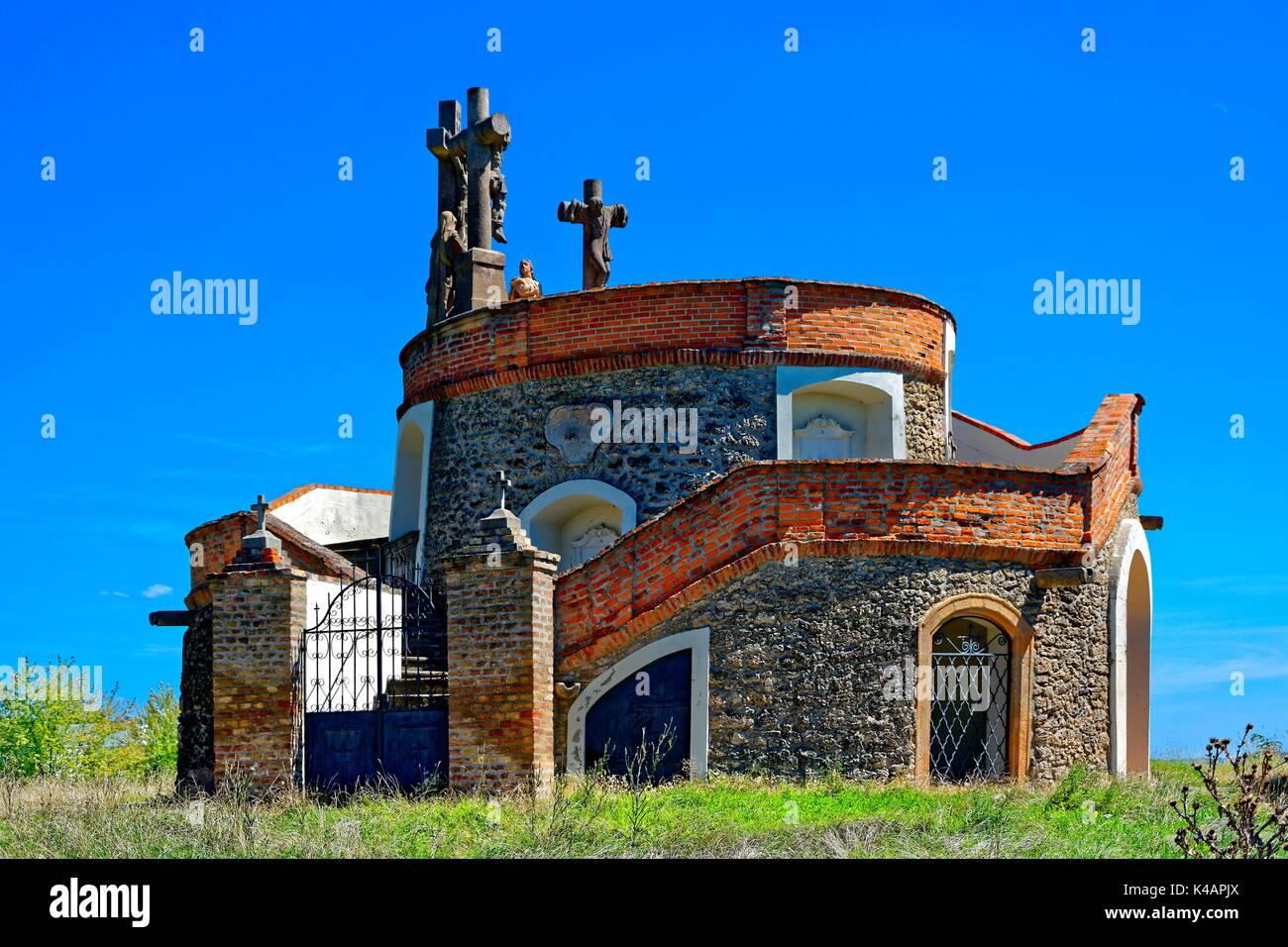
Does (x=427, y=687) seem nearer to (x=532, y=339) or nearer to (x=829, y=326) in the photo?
(x=532, y=339)

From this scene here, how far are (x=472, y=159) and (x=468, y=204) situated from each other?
0.71 m

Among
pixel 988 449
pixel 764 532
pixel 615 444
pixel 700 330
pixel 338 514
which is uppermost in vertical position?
pixel 700 330

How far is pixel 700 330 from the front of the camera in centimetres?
2122

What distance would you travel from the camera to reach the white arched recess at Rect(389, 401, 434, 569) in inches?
932

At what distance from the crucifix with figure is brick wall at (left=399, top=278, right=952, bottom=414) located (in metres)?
2.28

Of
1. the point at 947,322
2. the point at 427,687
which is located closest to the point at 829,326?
the point at 947,322

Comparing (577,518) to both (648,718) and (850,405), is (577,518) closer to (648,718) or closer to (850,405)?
(850,405)

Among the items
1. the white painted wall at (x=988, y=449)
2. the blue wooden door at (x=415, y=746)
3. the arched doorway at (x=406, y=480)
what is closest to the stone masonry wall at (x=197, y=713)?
the blue wooden door at (x=415, y=746)

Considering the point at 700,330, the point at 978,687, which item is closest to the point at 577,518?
the point at 700,330

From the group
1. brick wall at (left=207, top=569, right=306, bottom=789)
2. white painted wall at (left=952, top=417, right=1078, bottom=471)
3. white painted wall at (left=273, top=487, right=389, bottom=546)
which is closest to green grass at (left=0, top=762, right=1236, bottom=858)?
brick wall at (left=207, top=569, right=306, bottom=789)

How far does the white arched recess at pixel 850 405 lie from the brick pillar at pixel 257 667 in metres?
7.11

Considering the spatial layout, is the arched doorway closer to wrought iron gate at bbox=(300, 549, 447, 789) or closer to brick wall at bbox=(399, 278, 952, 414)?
brick wall at bbox=(399, 278, 952, 414)

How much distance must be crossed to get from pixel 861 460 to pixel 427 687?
5.73 metres

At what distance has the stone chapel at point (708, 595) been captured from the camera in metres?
16.8
